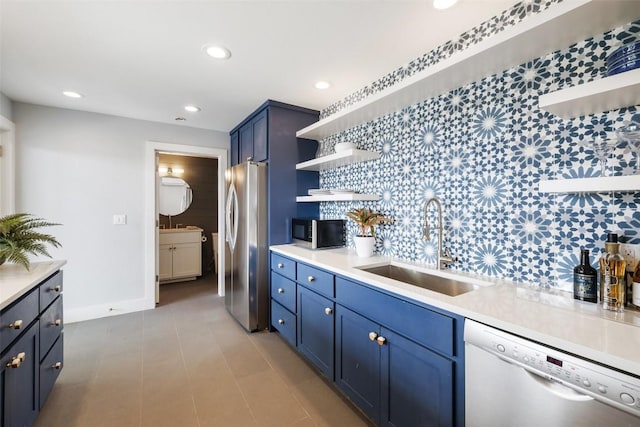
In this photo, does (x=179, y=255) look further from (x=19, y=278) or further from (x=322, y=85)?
(x=322, y=85)

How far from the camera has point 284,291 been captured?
2.51 m

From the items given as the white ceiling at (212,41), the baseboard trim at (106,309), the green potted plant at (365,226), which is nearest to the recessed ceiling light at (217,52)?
the white ceiling at (212,41)

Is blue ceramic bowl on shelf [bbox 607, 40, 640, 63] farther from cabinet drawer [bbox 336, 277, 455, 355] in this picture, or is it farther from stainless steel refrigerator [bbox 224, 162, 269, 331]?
stainless steel refrigerator [bbox 224, 162, 269, 331]

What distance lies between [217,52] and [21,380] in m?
2.15

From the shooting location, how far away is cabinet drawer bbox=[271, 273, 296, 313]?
2.37 meters

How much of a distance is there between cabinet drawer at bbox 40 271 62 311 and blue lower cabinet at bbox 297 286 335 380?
1.58 m

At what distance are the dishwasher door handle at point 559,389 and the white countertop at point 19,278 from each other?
204cm

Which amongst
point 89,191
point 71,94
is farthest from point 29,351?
point 71,94

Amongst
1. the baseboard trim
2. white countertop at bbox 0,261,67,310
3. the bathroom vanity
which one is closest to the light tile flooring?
the baseboard trim

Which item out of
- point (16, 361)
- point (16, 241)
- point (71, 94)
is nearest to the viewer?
point (16, 361)

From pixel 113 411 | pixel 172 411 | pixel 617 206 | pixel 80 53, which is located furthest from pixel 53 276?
pixel 617 206

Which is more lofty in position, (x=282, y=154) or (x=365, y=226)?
(x=282, y=154)

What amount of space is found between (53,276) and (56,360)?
0.57 metres

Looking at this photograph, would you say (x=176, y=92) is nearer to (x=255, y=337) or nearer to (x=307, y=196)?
(x=307, y=196)
